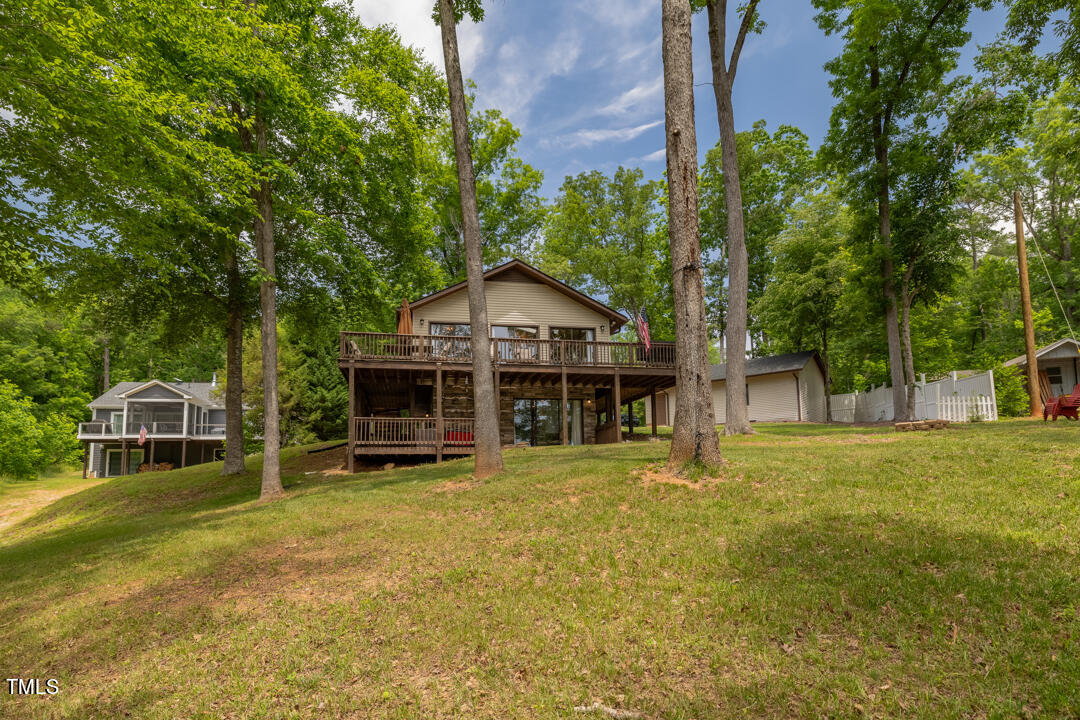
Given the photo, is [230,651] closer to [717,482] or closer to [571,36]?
[717,482]

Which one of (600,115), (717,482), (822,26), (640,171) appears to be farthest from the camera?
(640,171)

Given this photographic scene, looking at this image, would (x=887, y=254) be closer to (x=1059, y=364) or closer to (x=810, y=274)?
(x=810, y=274)

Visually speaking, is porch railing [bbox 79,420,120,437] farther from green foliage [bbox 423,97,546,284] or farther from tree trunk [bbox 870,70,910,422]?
tree trunk [bbox 870,70,910,422]

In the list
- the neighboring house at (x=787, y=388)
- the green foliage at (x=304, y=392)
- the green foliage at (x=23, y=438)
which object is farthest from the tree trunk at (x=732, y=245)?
the green foliage at (x=23, y=438)

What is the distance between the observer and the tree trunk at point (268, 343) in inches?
509

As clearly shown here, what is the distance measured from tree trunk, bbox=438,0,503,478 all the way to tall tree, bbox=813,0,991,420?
13.3 m

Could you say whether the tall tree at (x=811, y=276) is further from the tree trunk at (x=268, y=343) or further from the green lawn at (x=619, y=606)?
the tree trunk at (x=268, y=343)

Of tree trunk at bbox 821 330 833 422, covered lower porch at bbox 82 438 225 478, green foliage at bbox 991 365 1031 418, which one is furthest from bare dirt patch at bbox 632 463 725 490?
covered lower porch at bbox 82 438 225 478

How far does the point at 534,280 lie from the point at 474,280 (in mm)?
9078

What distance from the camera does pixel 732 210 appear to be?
15.0 m

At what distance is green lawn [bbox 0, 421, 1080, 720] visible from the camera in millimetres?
3336

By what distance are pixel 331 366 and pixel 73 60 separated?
2368 centimetres

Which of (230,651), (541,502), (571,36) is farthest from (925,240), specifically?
(230,651)

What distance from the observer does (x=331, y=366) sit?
3025cm
